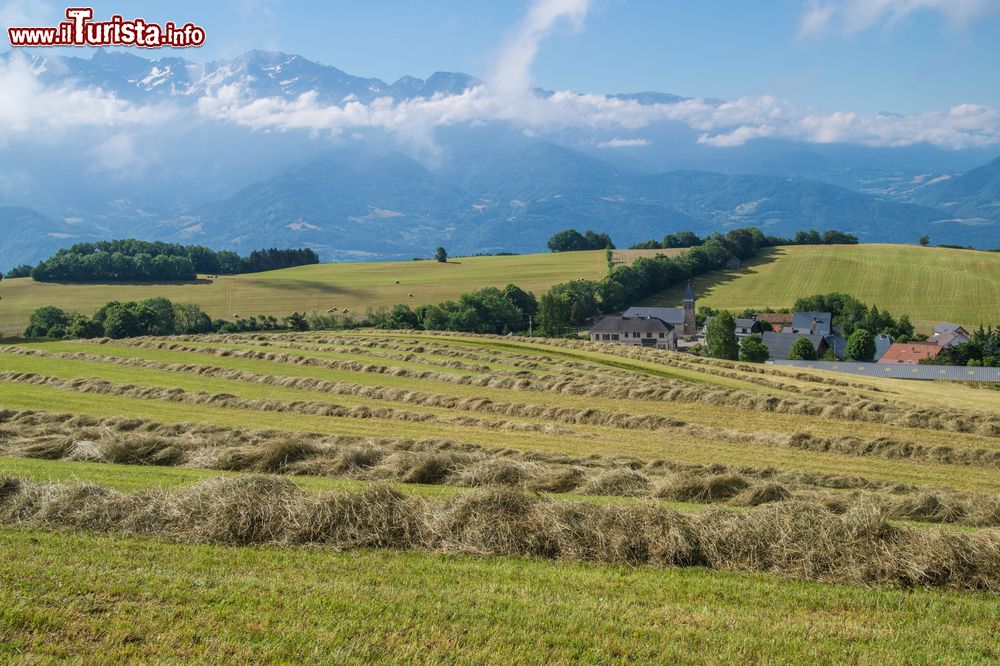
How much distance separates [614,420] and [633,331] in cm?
7865

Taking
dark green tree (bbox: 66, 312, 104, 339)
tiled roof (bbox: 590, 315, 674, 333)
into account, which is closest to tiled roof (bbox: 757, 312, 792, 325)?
tiled roof (bbox: 590, 315, 674, 333)

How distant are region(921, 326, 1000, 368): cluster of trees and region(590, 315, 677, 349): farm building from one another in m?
31.8

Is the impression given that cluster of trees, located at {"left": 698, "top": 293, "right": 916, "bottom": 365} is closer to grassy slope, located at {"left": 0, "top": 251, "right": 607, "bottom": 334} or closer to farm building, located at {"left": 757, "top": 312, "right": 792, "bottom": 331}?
farm building, located at {"left": 757, "top": 312, "right": 792, "bottom": 331}

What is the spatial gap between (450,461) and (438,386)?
74.2 feet

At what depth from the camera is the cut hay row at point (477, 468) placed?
551 inches

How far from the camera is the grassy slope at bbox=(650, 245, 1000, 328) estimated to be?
109 metres

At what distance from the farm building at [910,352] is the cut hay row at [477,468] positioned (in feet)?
252

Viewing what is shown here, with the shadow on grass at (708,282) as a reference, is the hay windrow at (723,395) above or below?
below

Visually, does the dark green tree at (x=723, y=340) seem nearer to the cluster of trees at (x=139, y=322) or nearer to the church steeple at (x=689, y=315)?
the church steeple at (x=689, y=315)

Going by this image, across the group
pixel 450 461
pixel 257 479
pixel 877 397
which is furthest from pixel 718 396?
pixel 257 479

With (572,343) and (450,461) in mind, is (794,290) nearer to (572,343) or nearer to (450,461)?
(572,343)

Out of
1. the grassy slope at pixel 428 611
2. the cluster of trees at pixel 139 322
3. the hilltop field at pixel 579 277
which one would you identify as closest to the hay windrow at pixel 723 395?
the grassy slope at pixel 428 611

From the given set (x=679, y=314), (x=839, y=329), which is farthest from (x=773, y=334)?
→ (x=679, y=314)

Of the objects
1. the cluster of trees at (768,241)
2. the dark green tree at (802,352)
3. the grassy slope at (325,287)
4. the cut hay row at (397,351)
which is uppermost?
the cluster of trees at (768,241)
